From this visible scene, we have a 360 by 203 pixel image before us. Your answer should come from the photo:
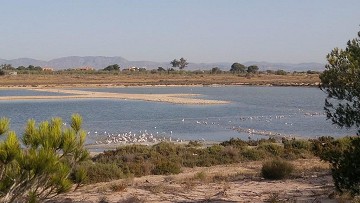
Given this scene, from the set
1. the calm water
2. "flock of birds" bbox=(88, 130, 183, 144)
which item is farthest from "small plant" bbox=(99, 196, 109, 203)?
the calm water

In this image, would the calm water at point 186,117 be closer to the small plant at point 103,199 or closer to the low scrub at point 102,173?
the low scrub at point 102,173

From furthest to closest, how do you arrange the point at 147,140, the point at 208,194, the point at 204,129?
the point at 204,129
the point at 147,140
the point at 208,194

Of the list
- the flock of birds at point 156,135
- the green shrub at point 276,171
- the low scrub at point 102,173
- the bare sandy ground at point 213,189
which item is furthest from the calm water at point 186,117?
the green shrub at point 276,171

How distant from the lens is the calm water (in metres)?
33.5

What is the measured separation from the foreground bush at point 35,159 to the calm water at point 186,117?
2099 cm

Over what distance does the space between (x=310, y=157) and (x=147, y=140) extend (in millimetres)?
9879

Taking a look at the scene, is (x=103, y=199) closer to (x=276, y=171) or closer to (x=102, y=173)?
(x=102, y=173)

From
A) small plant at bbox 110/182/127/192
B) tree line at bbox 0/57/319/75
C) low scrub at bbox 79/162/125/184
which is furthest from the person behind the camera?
tree line at bbox 0/57/319/75

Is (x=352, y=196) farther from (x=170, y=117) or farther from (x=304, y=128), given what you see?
(x=170, y=117)

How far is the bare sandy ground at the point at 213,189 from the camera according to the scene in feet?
39.8

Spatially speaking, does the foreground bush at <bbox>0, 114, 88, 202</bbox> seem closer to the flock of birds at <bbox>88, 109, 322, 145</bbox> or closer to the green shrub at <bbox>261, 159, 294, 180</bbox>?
the green shrub at <bbox>261, 159, 294, 180</bbox>

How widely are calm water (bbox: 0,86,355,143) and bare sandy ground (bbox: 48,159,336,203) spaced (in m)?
14.2

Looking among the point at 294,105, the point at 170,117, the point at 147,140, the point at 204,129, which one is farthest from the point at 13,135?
the point at 294,105

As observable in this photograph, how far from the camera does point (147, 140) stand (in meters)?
28.7
